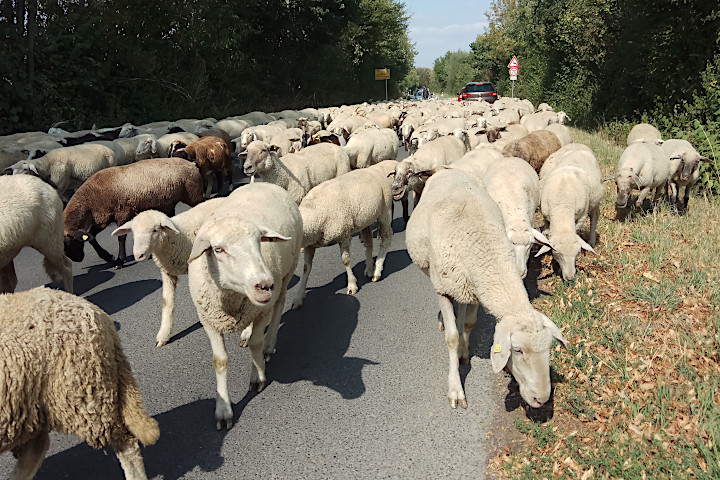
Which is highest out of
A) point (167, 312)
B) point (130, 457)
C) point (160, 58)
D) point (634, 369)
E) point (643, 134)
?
point (160, 58)

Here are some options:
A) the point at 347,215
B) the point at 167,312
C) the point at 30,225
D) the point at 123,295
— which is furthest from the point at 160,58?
the point at 167,312

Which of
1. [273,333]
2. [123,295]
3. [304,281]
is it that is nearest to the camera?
[273,333]

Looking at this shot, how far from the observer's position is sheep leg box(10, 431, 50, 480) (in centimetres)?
283

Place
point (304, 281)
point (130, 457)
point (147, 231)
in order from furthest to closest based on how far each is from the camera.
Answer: point (304, 281) < point (147, 231) < point (130, 457)

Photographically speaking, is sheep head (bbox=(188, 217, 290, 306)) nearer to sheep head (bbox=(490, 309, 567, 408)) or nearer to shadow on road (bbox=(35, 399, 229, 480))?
shadow on road (bbox=(35, 399, 229, 480))

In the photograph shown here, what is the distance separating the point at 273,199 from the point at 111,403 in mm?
2395

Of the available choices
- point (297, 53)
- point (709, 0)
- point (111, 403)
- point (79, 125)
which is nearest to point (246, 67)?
point (297, 53)

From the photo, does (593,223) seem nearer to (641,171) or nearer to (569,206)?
(569,206)

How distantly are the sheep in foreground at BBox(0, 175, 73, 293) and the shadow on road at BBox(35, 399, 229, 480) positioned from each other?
8.72 ft

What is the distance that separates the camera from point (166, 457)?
349cm

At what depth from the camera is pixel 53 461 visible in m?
3.44

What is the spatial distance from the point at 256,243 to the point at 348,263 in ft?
9.04

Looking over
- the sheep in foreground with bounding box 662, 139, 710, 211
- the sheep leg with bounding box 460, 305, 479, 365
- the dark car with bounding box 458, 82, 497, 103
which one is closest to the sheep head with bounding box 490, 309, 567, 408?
the sheep leg with bounding box 460, 305, 479, 365

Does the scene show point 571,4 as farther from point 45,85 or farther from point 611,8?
point 45,85
